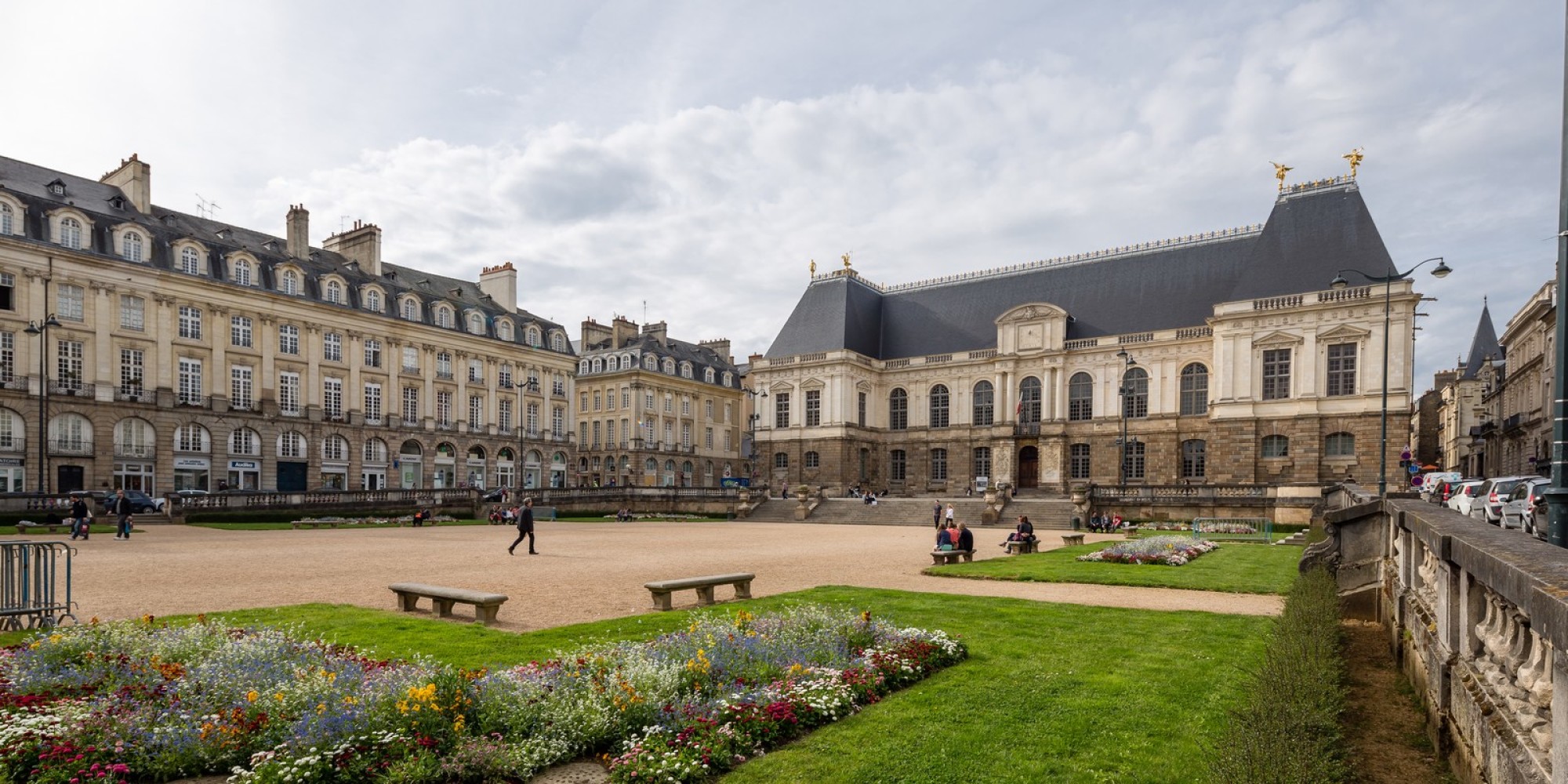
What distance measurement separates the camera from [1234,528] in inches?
1320

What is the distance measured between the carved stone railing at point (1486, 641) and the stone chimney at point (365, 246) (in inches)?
2276

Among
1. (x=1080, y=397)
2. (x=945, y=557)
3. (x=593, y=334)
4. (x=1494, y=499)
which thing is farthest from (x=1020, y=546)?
(x=593, y=334)

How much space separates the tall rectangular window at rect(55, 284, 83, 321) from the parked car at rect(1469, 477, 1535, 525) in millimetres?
55151

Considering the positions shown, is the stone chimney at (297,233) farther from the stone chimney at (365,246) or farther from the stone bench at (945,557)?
the stone bench at (945,557)

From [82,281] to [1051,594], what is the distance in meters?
47.8

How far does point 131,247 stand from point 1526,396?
262 ft

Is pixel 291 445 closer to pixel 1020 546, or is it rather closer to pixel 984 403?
pixel 984 403

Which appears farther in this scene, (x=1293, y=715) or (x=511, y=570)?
(x=511, y=570)

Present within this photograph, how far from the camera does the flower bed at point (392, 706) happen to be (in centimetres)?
559

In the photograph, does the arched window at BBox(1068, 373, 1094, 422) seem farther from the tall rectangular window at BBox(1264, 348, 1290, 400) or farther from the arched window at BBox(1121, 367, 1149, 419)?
the tall rectangular window at BBox(1264, 348, 1290, 400)

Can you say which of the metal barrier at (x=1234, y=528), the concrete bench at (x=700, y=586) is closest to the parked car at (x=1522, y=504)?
the metal barrier at (x=1234, y=528)

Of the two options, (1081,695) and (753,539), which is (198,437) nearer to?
(753,539)

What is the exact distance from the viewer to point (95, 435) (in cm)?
4197

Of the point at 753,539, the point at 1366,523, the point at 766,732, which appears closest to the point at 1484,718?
the point at 766,732
